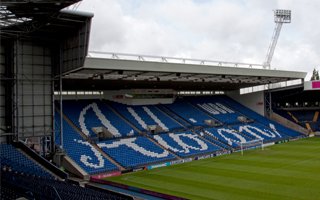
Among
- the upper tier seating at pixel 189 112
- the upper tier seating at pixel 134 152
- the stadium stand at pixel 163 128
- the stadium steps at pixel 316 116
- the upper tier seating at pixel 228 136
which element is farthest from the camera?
the stadium steps at pixel 316 116

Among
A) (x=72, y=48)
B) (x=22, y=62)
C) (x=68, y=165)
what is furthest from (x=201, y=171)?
(x=22, y=62)

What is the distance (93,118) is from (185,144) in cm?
924

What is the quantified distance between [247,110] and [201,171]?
25068mm

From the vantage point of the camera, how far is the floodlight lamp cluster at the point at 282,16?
58000mm

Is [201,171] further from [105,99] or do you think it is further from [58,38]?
[105,99]

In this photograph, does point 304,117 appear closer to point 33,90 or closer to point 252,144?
point 252,144

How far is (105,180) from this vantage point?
81.5 ft

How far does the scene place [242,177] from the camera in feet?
78.7

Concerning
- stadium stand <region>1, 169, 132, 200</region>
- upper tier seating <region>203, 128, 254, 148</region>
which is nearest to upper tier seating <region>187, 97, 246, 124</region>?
upper tier seating <region>203, 128, 254, 148</region>

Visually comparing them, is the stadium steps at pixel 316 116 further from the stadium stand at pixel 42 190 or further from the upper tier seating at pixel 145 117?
the stadium stand at pixel 42 190

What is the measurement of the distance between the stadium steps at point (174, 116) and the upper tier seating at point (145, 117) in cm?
83

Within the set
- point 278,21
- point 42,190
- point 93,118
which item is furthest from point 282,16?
point 42,190

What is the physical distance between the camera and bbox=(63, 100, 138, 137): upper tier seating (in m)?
33.3

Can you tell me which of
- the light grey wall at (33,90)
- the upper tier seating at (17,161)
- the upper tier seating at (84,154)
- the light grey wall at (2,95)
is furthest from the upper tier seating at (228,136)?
the light grey wall at (2,95)
